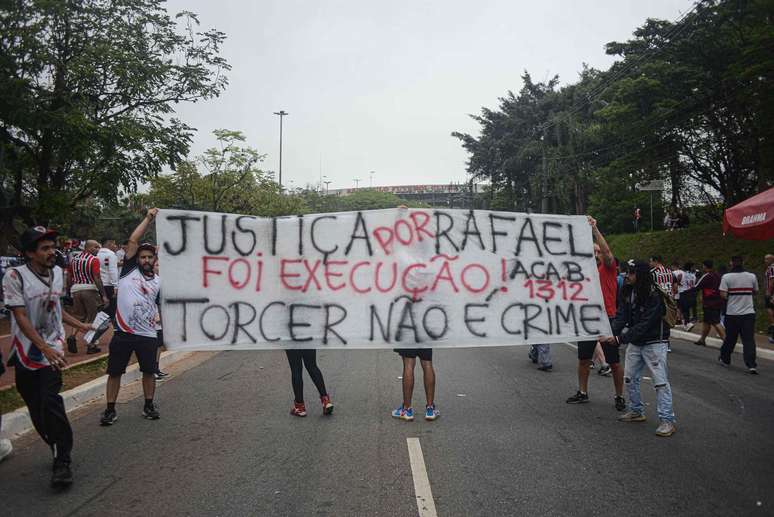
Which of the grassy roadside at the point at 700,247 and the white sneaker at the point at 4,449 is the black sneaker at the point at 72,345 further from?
the grassy roadside at the point at 700,247

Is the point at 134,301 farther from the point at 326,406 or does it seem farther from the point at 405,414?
the point at 405,414

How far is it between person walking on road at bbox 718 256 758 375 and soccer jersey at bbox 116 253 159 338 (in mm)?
8928

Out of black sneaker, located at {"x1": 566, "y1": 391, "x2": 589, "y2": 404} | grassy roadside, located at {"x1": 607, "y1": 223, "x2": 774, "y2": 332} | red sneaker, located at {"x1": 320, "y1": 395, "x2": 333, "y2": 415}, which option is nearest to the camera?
red sneaker, located at {"x1": 320, "y1": 395, "x2": 333, "y2": 415}

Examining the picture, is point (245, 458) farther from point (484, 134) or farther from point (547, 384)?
point (484, 134)

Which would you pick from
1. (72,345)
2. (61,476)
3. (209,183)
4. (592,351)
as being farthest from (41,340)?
(209,183)

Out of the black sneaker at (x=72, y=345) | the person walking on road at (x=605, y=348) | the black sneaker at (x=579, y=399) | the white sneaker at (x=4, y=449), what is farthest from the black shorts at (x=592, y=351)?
the black sneaker at (x=72, y=345)

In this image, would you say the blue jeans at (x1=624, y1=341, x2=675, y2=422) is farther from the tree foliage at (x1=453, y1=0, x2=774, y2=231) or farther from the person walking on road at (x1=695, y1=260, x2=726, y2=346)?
the tree foliage at (x1=453, y1=0, x2=774, y2=231)

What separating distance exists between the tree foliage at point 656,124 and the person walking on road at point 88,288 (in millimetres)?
Answer: 18712

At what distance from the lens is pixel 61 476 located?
4.23 m

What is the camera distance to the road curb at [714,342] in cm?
1123

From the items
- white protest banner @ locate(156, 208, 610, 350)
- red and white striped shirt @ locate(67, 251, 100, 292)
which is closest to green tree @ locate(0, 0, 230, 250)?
red and white striped shirt @ locate(67, 251, 100, 292)

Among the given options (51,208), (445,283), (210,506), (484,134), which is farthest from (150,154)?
(484,134)

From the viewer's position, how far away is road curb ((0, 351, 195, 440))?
5.62 m

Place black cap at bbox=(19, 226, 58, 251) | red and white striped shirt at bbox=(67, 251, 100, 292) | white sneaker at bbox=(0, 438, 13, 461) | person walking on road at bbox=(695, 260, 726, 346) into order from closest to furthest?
1. black cap at bbox=(19, 226, 58, 251)
2. white sneaker at bbox=(0, 438, 13, 461)
3. red and white striped shirt at bbox=(67, 251, 100, 292)
4. person walking on road at bbox=(695, 260, 726, 346)
